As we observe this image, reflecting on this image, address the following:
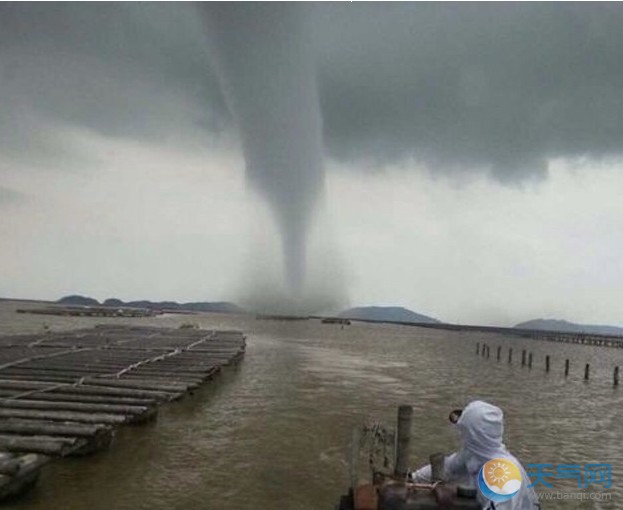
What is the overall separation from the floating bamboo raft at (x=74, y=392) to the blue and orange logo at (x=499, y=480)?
22.2 feet

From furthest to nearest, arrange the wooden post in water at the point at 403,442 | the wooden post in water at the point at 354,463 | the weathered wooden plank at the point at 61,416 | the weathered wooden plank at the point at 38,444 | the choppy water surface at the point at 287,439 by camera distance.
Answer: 1. the weathered wooden plank at the point at 61,416
2. the choppy water surface at the point at 287,439
3. the weathered wooden plank at the point at 38,444
4. the wooden post in water at the point at 403,442
5. the wooden post in water at the point at 354,463

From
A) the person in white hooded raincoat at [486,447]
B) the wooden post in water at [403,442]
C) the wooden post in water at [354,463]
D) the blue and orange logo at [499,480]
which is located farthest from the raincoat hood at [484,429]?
the wooden post in water at [403,442]

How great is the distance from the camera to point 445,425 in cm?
1797

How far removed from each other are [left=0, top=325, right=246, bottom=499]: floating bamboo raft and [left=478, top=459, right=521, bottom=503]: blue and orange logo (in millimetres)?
6764

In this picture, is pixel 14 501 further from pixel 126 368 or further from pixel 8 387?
pixel 126 368

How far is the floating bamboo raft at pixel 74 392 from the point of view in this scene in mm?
9406

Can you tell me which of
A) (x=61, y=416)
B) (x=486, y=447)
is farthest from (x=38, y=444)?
(x=486, y=447)

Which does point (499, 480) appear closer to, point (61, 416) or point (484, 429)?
point (484, 429)

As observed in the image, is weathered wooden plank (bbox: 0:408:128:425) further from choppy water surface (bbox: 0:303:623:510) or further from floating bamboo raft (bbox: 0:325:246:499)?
choppy water surface (bbox: 0:303:623:510)

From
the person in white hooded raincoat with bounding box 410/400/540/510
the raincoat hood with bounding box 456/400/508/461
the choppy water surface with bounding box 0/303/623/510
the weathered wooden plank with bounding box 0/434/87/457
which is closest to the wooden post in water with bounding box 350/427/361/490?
the person in white hooded raincoat with bounding box 410/400/540/510

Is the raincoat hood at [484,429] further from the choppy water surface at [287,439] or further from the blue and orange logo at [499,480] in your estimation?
the choppy water surface at [287,439]

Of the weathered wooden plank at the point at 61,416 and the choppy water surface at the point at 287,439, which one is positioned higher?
the weathered wooden plank at the point at 61,416

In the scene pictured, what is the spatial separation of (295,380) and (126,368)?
985cm

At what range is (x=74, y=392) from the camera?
47.8 feet
